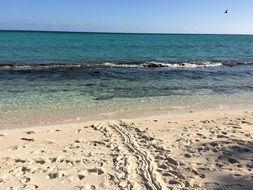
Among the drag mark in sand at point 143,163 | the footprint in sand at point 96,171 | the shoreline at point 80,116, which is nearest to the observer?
the drag mark in sand at point 143,163

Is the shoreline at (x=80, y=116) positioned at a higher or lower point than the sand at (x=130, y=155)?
lower

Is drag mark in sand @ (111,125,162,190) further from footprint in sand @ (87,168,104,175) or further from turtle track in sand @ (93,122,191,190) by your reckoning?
footprint in sand @ (87,168,104,175)

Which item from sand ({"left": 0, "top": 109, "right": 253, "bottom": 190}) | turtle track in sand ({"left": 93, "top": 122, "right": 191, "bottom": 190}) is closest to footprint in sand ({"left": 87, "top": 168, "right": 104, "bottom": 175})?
sand ({"left": 0, "top": 109, "right": 253, "bottom": 190})

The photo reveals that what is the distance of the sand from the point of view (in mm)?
6125

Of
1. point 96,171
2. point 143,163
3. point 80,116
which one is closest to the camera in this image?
point 96,171

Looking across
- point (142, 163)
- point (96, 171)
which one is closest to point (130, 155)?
point (142, 163)

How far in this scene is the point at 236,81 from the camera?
2034cm

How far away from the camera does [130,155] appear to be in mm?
7402

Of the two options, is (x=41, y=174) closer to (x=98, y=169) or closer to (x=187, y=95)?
(x=98, y=169)

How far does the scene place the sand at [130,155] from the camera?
6.12m

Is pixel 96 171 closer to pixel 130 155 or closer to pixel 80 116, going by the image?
pixel 130 155

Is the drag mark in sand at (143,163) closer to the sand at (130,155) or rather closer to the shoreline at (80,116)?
the sand at (130,155)

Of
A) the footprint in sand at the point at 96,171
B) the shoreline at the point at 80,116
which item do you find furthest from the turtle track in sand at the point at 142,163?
the shoreline at the point at 80,116

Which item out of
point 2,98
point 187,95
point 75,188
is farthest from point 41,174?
point 187,95
